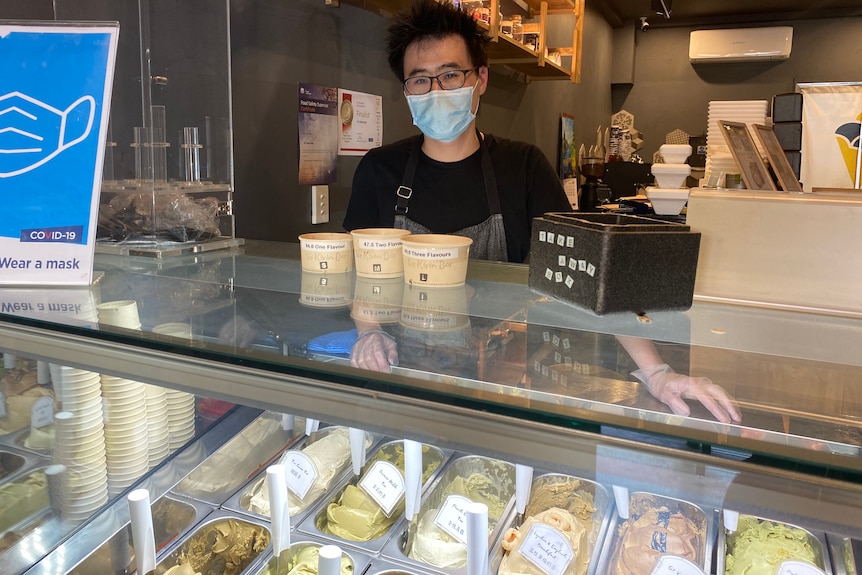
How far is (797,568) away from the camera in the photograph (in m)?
0.87

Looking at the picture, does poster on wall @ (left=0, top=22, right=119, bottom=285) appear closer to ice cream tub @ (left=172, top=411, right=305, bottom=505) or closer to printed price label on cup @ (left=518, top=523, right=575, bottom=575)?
ice cream tub @ (left=172, top=411, right=305, bottom=505)

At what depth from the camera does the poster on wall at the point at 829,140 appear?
3.08 ft

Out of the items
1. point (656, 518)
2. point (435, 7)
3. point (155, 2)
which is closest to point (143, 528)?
point (656, 518)

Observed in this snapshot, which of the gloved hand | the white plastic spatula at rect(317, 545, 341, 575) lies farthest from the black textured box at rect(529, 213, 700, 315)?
the white plastic spatula at rect(317, 545, 341, 575)

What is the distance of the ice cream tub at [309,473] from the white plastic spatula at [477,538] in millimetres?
352

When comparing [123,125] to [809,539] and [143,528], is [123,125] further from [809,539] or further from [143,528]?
[809,539]

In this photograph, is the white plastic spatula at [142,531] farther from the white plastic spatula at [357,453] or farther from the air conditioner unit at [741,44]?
the air conditioner unit at [741,44]

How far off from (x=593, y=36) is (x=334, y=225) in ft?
15.3

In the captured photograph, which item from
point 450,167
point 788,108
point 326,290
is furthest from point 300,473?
point 450,167

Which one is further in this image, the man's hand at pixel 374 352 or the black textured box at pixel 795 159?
the black textured box at pixel 795 159

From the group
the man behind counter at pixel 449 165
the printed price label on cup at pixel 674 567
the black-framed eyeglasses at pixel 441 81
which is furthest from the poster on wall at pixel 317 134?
the printed price label on cup at pixel 674 567

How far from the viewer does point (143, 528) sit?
3.13ft

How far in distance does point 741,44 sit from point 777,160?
678 cm

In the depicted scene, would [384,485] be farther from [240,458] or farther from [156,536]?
[156,536]
